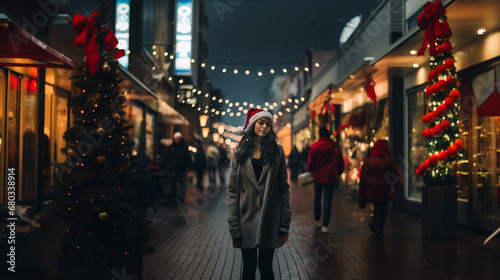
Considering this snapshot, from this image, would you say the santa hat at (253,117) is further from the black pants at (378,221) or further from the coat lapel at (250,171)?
the black pants at (378,221)

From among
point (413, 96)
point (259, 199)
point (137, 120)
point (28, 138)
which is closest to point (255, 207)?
point (259, 199)

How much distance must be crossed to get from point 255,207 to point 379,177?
577cm

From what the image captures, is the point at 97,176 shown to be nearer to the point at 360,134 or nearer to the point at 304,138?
the point at 360,134

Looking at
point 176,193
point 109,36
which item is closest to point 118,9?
point 176,193

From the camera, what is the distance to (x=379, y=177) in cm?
985

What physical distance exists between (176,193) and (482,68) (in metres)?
9.09

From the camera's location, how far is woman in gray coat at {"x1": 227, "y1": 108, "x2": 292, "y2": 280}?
453 centimetres

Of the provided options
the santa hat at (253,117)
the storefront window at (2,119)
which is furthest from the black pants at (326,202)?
the storefront window at (2,119)

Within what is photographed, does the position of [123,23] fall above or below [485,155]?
above

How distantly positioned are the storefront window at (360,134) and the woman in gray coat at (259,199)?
39.8 ft

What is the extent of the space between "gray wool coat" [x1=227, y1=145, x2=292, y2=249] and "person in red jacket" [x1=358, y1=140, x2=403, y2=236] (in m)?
5.38

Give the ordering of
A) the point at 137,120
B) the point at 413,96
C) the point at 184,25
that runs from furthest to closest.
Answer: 1. the point at 184,25
2. the point at 137,120
3. the point at 413,96

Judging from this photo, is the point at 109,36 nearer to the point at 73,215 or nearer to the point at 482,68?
the point at 73,215

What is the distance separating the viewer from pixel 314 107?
24188 millimetres
